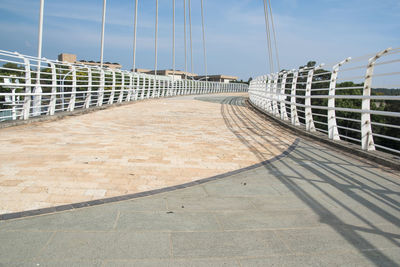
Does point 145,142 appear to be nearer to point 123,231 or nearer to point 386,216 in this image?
point 123,231

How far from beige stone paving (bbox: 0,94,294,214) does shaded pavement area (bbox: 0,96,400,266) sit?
0.54m

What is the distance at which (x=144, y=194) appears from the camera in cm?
378

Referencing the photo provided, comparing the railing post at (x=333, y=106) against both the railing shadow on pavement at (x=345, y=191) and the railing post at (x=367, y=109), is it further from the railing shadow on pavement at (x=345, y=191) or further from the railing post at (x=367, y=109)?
the railing post at (x=367, y=109)

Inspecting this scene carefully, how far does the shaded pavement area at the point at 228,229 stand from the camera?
94.1 inches

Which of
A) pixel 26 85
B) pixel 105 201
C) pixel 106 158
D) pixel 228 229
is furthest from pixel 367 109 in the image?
pixel 26 85

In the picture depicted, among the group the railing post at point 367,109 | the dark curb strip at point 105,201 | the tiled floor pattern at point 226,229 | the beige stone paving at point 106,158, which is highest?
the railing post at point 367,109

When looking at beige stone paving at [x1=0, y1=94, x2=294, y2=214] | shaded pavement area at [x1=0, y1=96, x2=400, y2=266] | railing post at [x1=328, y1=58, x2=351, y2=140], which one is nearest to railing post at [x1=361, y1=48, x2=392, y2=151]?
railing post at [x1=328, y1=58, x2=351, y2=140]

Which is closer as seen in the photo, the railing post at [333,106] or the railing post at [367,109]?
the railing post at [367,109]

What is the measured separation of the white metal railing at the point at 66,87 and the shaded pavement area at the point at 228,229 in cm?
493

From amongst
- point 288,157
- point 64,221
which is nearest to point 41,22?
point 288,157

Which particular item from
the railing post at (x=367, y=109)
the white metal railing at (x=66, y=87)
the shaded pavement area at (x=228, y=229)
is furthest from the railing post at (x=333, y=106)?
the white metal railing at (x=66, y=87)

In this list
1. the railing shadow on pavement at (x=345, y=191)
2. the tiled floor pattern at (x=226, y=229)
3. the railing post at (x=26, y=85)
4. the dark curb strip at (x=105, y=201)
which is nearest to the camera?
the tiled floor pattern at (x=226, y=229)

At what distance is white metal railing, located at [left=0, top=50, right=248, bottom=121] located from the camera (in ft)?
28.3

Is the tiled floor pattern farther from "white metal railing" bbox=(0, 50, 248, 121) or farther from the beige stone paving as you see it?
"white metal railing" bbox=(0, 50, 248, 121)
